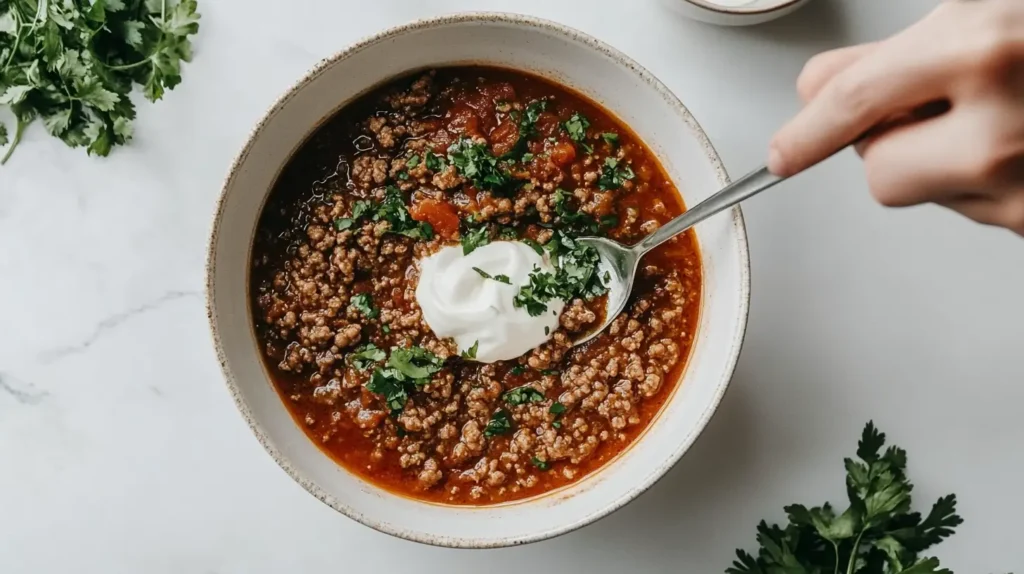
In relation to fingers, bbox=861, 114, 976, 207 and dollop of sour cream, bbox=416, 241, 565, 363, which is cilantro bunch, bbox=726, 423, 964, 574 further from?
fingers, bbox=861, 114, 976, 207

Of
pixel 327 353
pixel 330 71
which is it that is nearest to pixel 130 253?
pixel 327 353

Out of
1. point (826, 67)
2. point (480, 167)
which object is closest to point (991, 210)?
point (826, 67)

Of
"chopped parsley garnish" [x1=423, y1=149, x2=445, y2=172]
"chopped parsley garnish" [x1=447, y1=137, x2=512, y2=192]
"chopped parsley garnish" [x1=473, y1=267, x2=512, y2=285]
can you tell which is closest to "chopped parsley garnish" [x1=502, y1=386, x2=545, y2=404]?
"chopped parsley garnish" [x1=473, y1=267, x2=512, y2=285]

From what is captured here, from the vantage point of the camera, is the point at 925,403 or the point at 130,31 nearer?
the point at 130,31

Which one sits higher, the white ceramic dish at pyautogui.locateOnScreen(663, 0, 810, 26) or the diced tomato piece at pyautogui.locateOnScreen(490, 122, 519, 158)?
the white ceramic dish at pyautogui.locateOnScreen(663, 0, 810, 26)

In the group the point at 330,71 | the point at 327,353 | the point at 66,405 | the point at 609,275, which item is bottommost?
the point at 66,405

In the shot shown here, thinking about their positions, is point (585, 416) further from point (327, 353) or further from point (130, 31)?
point (130, 31)

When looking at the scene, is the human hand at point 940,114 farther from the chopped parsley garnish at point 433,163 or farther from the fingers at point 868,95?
the chopped parsley garnish at point 433,163
